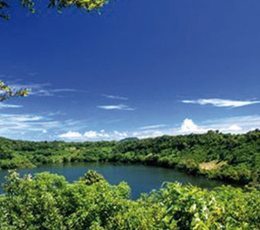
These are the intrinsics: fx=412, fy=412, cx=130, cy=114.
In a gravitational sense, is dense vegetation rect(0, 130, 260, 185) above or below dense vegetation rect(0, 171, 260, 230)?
above

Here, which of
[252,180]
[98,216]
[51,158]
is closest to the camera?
[98,216]

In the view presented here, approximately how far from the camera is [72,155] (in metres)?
197

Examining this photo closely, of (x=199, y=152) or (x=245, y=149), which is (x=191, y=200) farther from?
(x=199, y=152)

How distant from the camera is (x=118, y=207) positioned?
1051 inches

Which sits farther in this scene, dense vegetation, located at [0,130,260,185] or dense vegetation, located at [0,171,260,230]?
dense vegetation, located at [0,130,260,185]

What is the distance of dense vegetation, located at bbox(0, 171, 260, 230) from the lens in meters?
7.44

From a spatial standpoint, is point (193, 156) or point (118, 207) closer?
point (118, 207)

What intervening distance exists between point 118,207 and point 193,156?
11666 cm

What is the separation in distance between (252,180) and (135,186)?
27.4m

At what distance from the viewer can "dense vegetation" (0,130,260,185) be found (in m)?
106

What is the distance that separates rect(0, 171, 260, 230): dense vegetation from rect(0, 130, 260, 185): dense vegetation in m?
60.3

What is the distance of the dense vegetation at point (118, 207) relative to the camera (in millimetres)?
7441

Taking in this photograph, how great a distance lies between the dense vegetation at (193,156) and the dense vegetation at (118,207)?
60.3 metres

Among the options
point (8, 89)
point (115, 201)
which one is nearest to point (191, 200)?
point (8, 89)
